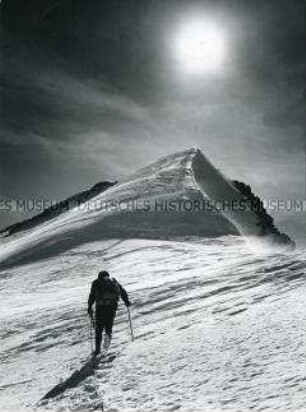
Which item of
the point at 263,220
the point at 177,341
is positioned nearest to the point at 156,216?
the point at 263,220

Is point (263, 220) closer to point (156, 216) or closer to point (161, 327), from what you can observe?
point (156, 216)

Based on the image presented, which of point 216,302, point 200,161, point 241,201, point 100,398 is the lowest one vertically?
point 100,398

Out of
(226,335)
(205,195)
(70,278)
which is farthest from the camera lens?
(205,195)

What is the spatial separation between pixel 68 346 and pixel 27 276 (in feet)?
42.5

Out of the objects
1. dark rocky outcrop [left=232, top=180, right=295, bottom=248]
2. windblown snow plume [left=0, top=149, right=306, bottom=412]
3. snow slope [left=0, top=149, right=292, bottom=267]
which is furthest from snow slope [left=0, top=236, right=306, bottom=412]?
dark rocky outcrop [left=232, top=180, right=295, bottom=248]

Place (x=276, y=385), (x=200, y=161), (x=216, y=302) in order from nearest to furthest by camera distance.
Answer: (x=276, y=385) < (x=216, y=302) < (x=200, y=161)

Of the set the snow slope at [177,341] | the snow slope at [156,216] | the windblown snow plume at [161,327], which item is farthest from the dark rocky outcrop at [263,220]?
the snow slope at [177,341]

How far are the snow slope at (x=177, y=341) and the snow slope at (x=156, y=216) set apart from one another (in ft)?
29.9

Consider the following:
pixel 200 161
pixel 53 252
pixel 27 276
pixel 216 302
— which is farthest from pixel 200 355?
pixel 200 161

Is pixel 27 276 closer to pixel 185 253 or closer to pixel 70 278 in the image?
pixel 70 278

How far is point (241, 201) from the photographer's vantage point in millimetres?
47000

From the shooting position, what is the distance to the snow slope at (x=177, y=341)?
29.8 ft

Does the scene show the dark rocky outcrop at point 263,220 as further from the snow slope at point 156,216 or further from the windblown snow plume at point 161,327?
the windblown snow plume at point 161,327

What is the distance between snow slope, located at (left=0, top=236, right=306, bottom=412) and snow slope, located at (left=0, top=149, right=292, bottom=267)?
912 cm
